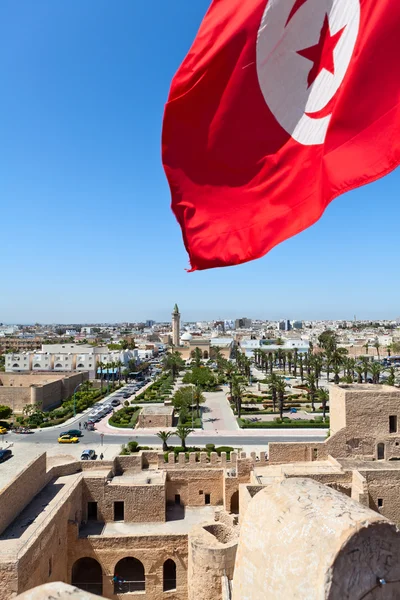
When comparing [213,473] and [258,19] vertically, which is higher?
[258,19]

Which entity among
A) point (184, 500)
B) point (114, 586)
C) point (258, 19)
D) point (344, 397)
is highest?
point (258, 19)

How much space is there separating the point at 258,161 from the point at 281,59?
147 cm

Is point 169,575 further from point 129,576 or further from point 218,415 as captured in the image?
point 218,415

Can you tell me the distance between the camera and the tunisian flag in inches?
237

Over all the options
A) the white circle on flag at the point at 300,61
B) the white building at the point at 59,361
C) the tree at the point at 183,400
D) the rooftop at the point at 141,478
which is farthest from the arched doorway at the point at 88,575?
the white building at the point at 59,361

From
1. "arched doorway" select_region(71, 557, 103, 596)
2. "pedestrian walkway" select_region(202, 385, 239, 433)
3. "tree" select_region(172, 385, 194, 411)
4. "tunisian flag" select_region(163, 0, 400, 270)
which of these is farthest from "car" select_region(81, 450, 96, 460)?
"tunisian flag" select_region(163, 0, 400, 270)

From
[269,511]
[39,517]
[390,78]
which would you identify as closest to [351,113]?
[390,78]

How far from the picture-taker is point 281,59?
674cm

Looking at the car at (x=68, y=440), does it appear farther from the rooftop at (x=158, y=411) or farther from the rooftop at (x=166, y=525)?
the rooftop at (x=166, y=525)

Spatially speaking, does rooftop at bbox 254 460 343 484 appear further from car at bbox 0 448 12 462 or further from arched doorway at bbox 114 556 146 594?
car at bbox 0 448 12 462

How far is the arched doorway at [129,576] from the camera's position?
1811 centimetres

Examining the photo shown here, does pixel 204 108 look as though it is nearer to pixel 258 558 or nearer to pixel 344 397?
pixel 258 558

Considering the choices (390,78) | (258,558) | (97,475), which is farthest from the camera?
(97,475)

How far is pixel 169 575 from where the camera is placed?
18922mm
